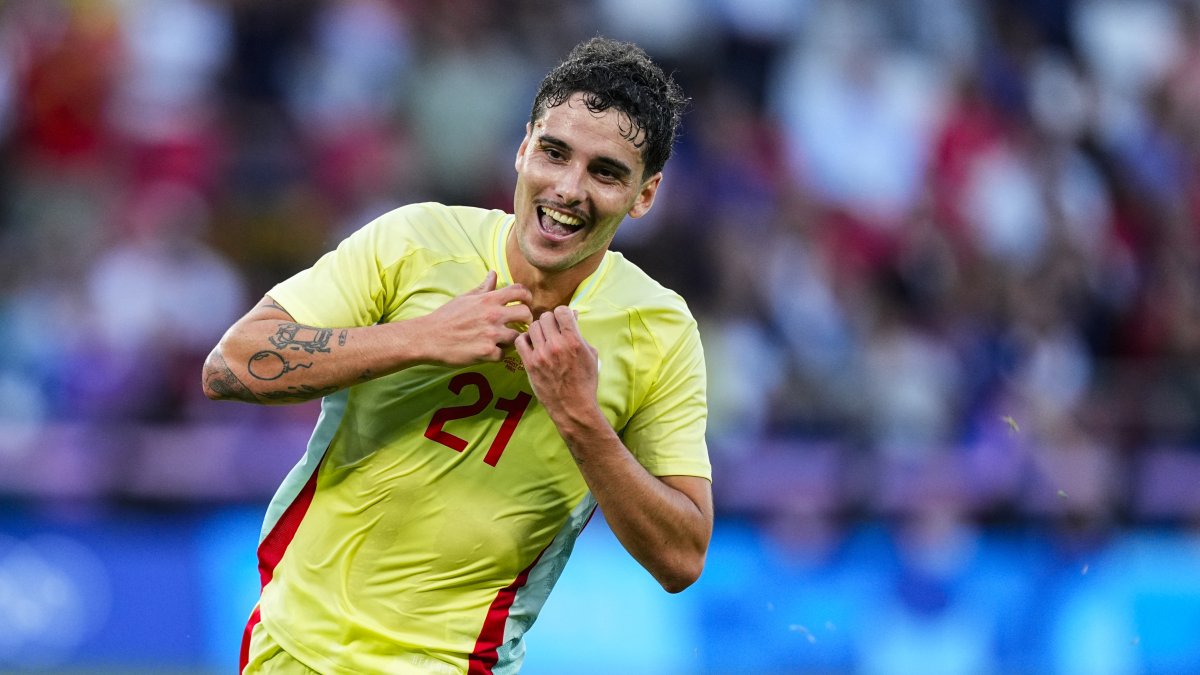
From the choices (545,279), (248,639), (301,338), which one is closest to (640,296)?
(545,279)

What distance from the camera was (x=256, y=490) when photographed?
10.2 metres

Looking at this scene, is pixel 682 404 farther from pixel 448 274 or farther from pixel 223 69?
pixel 223 69

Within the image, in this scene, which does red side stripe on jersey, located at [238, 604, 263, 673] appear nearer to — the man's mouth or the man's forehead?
the man's mouth

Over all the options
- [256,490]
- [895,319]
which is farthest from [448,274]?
[895,319]

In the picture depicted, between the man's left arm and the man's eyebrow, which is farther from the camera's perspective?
the man's eyebrow

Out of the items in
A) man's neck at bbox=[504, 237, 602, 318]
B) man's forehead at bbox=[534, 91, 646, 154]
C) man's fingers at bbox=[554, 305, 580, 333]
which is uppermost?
man's forehead at bbox=[534, 91, 646, 154]

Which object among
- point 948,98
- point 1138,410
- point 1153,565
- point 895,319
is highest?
point 948,98

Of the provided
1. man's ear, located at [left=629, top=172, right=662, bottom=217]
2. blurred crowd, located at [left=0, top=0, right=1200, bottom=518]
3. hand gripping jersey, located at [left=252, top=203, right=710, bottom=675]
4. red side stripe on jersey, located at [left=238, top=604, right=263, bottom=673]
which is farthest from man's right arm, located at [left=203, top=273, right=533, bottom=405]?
blurred crowd, located at [left=0, top=0, right=1200, bottom=518]

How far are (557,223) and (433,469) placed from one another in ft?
2.32

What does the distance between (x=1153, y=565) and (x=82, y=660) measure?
6.52m

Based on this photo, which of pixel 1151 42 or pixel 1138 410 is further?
pixel 1151 42

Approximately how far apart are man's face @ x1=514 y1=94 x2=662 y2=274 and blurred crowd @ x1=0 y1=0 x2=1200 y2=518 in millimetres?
6152

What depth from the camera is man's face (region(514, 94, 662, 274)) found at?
4406 millimetres

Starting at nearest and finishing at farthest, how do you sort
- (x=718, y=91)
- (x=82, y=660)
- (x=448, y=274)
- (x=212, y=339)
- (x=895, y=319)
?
(x=448, y=274) → (x=82, y=660) → (x=212, y=339) → (x=895, y=319) → (x=718, y=91)
